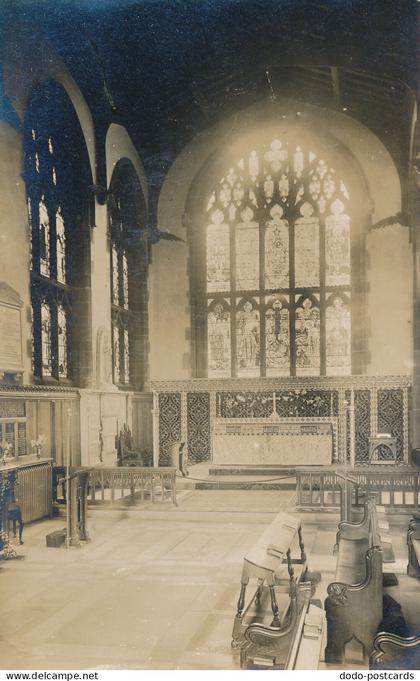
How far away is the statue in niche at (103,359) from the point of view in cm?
1143

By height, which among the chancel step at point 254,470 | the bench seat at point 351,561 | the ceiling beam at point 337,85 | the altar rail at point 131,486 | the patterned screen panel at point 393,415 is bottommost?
the chancel step at point 254,470

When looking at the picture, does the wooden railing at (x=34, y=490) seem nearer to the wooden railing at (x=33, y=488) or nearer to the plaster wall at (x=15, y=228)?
the wooden railing at (x=33, y=488)

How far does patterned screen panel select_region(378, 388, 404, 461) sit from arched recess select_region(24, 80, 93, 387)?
19.1 feet

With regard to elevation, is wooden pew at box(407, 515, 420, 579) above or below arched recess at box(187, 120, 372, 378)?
below

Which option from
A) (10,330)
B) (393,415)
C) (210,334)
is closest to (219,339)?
(210,334)

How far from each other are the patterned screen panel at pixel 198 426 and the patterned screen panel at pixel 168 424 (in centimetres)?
24

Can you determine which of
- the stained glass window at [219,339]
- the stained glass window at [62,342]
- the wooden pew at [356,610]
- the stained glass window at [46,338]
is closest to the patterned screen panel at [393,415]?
the stained glass window at [219,339]

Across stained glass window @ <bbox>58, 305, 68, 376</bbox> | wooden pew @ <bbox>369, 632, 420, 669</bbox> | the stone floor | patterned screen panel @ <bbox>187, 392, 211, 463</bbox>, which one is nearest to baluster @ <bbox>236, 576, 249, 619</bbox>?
the stone floor

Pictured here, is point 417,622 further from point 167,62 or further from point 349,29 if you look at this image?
point 167,62

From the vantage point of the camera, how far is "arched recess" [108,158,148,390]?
522 inches

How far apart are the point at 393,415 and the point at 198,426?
393 centimetres

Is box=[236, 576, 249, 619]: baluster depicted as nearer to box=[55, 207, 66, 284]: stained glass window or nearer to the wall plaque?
the wall plaque

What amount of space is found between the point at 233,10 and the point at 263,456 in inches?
309

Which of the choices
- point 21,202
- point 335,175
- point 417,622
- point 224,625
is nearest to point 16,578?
point 224,625
